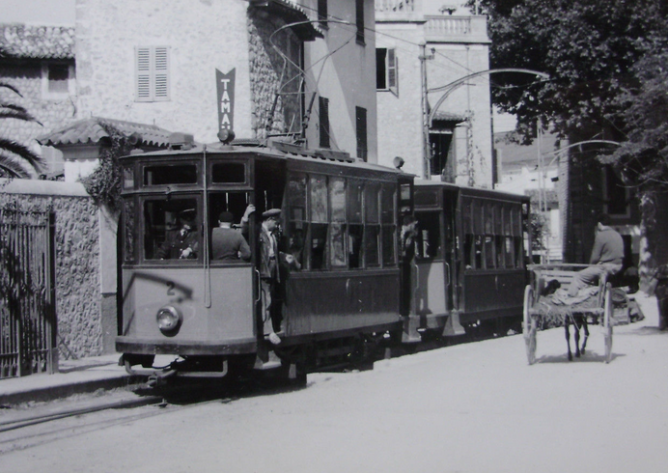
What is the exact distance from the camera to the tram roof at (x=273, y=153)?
1233 centimetres

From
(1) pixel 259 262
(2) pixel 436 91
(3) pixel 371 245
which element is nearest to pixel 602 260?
(3) pixel 371 245

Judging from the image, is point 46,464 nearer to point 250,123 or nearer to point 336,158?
point 336,158

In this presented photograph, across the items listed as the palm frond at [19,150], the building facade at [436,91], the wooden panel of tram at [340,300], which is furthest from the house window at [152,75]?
the building facade at [436,91]

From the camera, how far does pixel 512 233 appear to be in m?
23.0

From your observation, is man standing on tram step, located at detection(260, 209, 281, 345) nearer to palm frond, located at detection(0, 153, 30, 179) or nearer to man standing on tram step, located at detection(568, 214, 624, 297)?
man standing on tram step, located at detection(568, 214, 624, 297)

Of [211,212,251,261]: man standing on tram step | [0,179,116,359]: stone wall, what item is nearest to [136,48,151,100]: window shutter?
[0,179,116,359]: stone wall

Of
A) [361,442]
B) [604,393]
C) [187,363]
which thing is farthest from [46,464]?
[604,393]

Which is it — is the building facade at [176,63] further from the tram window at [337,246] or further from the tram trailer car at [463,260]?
the tram window at [337,246]

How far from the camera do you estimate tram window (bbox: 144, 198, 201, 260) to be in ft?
40.9

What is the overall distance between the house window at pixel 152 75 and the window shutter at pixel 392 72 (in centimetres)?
1915

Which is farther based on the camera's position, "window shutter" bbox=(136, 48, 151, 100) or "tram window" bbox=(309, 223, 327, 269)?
"window shutter" bbox=(136, 48, 151, 100)

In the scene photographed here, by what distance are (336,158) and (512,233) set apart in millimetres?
9145

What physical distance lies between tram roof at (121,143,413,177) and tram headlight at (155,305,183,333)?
1.85 meters

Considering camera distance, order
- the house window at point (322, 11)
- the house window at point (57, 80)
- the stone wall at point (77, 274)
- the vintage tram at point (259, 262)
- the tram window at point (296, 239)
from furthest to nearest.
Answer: the house window at point (57, 80), the house window at point (322, 11), the stone wall at point (77, 274), the tram window at point (296, 239), the vintage tram at point (259, 262)
